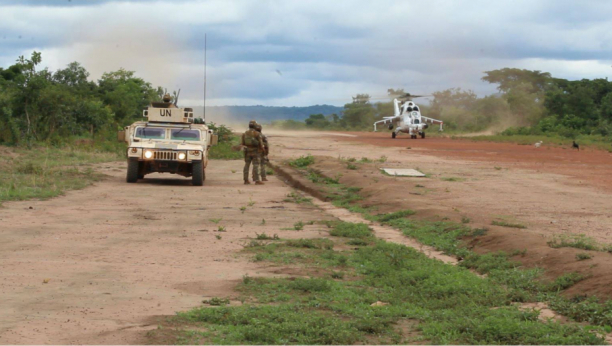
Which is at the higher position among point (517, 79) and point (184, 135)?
point (517, 79)

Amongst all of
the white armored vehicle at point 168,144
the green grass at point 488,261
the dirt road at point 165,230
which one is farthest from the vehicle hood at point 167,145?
the green grass at point 488,261

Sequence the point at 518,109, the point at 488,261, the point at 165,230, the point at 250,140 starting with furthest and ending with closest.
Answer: the point at 518,109 → the point at 250,140 → the point at 165,230 → the point at 488,261

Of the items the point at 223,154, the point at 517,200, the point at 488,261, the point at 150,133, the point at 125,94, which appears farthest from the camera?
the point at 125,94

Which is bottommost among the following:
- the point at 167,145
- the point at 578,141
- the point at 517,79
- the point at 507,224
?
the point at 507,224

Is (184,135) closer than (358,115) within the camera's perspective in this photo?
Yes

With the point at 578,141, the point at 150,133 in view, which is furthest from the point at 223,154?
the point at 578,141

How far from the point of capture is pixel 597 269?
27.7ft

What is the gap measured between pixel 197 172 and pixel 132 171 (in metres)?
1.67

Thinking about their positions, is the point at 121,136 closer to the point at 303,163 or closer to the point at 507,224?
the point at 303,163

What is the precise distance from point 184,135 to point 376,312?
15138 millimetres

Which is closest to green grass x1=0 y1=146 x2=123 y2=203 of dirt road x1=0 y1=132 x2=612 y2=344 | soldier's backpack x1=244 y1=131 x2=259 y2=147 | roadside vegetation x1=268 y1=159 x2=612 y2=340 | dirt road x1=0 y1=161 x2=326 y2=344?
dirt road x1=0 y1=132 x2=612 y2=344

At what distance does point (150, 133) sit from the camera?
21766mm

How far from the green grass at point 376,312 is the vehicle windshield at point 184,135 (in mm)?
12286

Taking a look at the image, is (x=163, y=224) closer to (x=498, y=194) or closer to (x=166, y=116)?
(x=498, y=194)
